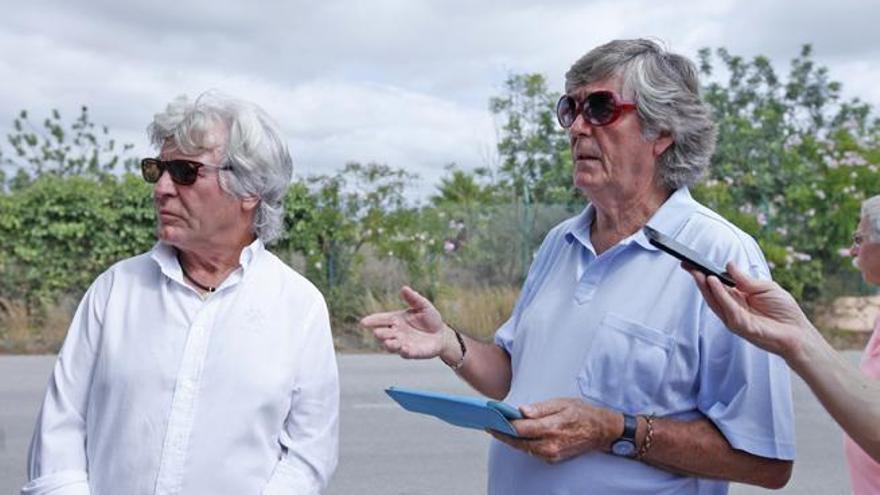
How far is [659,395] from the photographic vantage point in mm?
2627

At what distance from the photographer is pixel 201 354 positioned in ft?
9.11

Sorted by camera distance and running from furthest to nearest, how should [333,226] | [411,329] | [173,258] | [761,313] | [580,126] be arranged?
[333,226] < [411,329] < [173,258] < [580,126] < [761,313]

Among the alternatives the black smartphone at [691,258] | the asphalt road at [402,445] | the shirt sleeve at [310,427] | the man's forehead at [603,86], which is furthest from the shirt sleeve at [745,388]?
the asphalt road at [402,445]

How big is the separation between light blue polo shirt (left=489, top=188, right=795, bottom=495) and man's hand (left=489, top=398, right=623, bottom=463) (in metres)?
0.08

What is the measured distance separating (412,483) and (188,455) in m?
4.78

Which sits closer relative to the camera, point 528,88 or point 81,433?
point 81,433

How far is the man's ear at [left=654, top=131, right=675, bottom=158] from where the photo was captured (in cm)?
279

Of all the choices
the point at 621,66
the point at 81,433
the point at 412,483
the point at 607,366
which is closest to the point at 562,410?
the point at 607,366

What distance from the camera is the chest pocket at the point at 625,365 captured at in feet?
8.53

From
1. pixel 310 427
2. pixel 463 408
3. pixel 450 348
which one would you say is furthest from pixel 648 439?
pixel 310 427

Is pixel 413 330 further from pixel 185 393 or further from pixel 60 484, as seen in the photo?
pixel 60 484

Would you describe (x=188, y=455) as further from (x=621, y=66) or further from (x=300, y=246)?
(x=300, y=246)

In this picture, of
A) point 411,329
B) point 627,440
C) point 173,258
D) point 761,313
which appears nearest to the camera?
point 761,313

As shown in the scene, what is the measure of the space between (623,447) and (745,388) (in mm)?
292
